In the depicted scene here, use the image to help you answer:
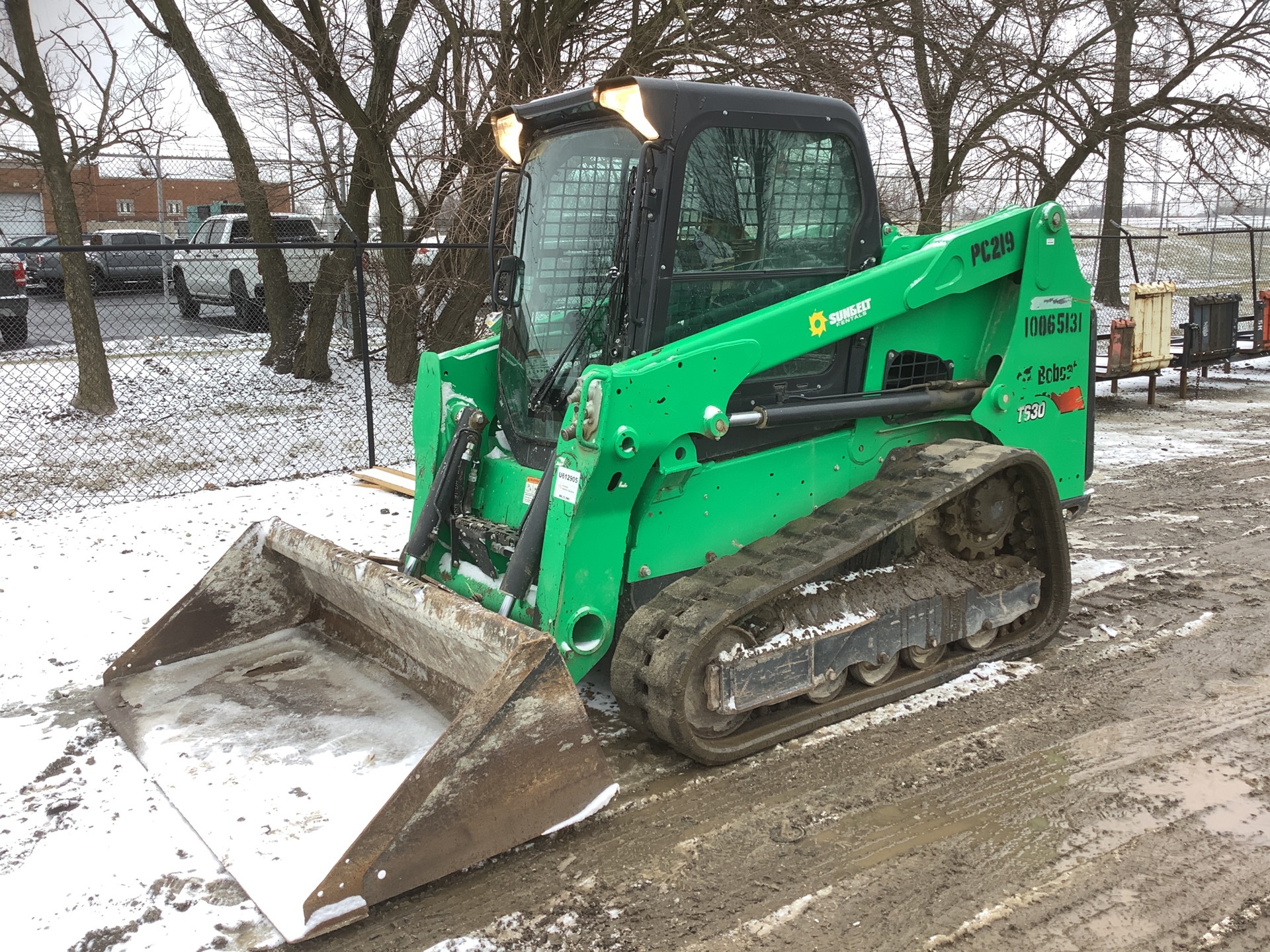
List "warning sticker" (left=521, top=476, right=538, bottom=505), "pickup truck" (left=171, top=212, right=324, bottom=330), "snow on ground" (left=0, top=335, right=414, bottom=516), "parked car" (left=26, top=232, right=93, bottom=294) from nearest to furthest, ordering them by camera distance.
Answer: "warning sticker" (left=521, top=476, right=538, bottom=505) → "snow on ground" (left=0, top=335, right=414, bottom=516) → "pickup truck" (left=171, top=212, right=324, bottom=330) → "parked car" (left=26, top=232, right=93, bottom=294)

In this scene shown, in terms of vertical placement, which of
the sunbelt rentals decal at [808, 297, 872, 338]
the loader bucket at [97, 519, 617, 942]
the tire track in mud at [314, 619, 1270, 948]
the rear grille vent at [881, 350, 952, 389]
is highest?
the sunbelt rentals decal at [808, 297, 872, 338]

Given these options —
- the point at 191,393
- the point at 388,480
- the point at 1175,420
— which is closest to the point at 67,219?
the point at 191,393

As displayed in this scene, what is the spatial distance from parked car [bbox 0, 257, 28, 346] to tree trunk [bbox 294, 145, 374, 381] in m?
3.75

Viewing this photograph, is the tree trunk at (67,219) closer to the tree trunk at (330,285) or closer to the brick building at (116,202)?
the tree trunk at (330,285)

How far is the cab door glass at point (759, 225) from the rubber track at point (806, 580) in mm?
635

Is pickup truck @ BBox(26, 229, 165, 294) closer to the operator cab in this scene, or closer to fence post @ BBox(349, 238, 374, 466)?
fence post @ BBox(349, 238, 374, 466)

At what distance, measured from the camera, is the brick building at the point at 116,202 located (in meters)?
20.2

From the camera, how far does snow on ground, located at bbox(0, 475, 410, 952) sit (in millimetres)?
3057

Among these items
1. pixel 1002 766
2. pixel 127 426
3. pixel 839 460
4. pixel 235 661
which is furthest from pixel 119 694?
pixel 127 426

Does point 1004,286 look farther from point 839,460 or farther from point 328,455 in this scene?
point 328,455

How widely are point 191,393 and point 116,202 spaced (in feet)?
47.2

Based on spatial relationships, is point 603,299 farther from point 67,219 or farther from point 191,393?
point 191,393

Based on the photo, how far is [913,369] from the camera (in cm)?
477

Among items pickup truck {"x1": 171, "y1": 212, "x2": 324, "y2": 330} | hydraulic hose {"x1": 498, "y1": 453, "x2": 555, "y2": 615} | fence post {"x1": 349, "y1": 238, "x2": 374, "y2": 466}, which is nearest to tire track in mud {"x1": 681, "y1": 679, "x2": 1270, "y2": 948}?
hydraulic hose {"x1": 498, "y1": 453, "x2": 555, "y2": 615}
